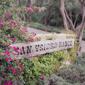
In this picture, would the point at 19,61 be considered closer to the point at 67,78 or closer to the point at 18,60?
the point at 18,60

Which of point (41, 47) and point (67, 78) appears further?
point (67, 78)

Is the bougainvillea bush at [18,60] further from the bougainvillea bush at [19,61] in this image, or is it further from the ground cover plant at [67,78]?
the ground cover plant at [67,78]

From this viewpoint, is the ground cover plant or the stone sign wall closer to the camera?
the stone sign wall

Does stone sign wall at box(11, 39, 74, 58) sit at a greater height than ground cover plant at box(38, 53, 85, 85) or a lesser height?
greater

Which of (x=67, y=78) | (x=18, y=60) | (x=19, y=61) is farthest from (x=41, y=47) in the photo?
(x=67, y=78)

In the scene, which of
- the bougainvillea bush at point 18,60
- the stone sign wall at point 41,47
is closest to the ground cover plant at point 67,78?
the bougainvillea bush at point 18,60

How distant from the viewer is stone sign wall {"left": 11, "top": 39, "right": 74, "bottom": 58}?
2968 millimetres

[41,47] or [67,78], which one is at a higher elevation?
[41,47]

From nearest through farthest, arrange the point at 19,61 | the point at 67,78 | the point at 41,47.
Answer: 1. the point at 19,61
2. the point at 41,47
3. the point at 67,78

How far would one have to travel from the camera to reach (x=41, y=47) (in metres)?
3.55

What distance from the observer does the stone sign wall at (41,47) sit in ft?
9.74

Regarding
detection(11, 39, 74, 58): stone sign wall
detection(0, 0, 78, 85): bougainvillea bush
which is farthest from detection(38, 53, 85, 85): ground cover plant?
detection(11, 39, 74, 58): stone sign wall

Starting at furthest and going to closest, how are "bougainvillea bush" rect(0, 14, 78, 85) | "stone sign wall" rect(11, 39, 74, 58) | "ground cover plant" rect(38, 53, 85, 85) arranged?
"ground cover plant" rect(38, 53, 85, 85) < "stone sign wall" rect(11, 39, 74, 58) < "bougainvillea bush" rect(0, 14, 78, 85)

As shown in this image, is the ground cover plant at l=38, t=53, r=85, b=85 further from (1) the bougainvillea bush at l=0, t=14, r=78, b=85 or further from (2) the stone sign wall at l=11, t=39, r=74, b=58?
(2) the stone sign wall at l=11, t=39, r=74, b=58
